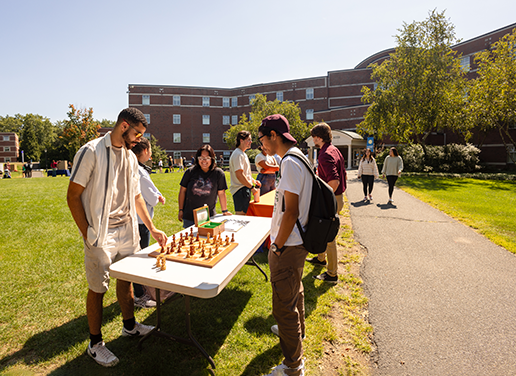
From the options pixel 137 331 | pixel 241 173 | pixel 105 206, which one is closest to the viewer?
pixel 105 206

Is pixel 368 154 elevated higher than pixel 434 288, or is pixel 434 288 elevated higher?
pixel 368 154

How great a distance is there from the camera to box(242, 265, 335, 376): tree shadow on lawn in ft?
9.15

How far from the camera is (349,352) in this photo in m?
3.04

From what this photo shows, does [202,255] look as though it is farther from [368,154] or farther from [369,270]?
[368,154]

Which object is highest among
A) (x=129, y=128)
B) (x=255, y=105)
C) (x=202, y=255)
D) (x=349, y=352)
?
(x=255, y=105)

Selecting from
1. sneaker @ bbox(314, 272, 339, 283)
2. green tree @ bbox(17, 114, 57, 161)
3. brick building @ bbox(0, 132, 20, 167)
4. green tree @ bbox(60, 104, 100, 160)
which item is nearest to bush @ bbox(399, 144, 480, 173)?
sneaker @ bbox(314, 272, 339, 283)

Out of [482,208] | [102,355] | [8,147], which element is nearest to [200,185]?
[102,355]

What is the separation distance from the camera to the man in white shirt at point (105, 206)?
8.13 feet

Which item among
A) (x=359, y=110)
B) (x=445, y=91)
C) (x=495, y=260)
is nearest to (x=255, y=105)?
(x=359, y=110)

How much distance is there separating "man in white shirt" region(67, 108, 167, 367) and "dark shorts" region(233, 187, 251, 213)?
8.59ft

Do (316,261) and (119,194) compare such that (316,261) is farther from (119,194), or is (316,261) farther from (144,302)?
(119,194)

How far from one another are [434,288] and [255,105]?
41055 millimetres

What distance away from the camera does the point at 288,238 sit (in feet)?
7.91

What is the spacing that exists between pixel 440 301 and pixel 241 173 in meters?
3.85
